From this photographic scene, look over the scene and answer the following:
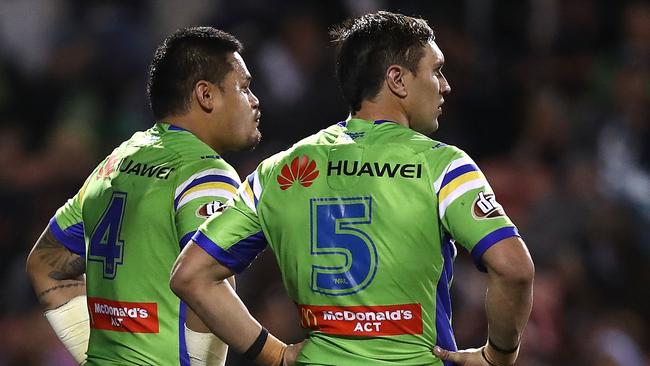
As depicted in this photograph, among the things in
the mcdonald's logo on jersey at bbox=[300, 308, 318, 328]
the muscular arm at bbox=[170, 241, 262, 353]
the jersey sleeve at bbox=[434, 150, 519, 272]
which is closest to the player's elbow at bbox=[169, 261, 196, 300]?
the muscular arm at bbox=[170, 241, 262, 353]

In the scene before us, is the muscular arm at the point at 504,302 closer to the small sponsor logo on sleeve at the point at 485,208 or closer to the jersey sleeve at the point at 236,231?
the small sponsor logo on sleeve at the point at 485,208

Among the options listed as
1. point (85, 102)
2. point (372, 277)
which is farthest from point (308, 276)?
point (85, 102)

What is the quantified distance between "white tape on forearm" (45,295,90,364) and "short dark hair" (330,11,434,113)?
1.48 m

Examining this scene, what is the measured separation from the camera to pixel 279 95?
1012 centimetres

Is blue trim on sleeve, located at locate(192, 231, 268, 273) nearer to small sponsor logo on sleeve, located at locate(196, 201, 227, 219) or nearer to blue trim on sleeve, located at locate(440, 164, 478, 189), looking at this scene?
small sponsor logo on sleeve, located at locate(196, 201, 227, 219)

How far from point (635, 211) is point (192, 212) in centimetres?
517

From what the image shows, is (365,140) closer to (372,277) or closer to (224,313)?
(372,277)

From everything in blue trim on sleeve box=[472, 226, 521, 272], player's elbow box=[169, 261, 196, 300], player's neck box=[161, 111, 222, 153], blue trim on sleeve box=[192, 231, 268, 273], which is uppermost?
player's neck box=[161, 111, 222, 153]

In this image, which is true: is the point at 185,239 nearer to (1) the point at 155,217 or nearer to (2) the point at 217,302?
(1) the point at 155,217

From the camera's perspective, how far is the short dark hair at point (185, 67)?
483cm

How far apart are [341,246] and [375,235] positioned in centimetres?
11

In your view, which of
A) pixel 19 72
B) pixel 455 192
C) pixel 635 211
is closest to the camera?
pixel 455 192

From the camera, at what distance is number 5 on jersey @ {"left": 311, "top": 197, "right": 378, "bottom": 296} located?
4.00 m

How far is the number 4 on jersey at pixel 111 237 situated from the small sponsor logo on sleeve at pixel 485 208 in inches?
53.0
